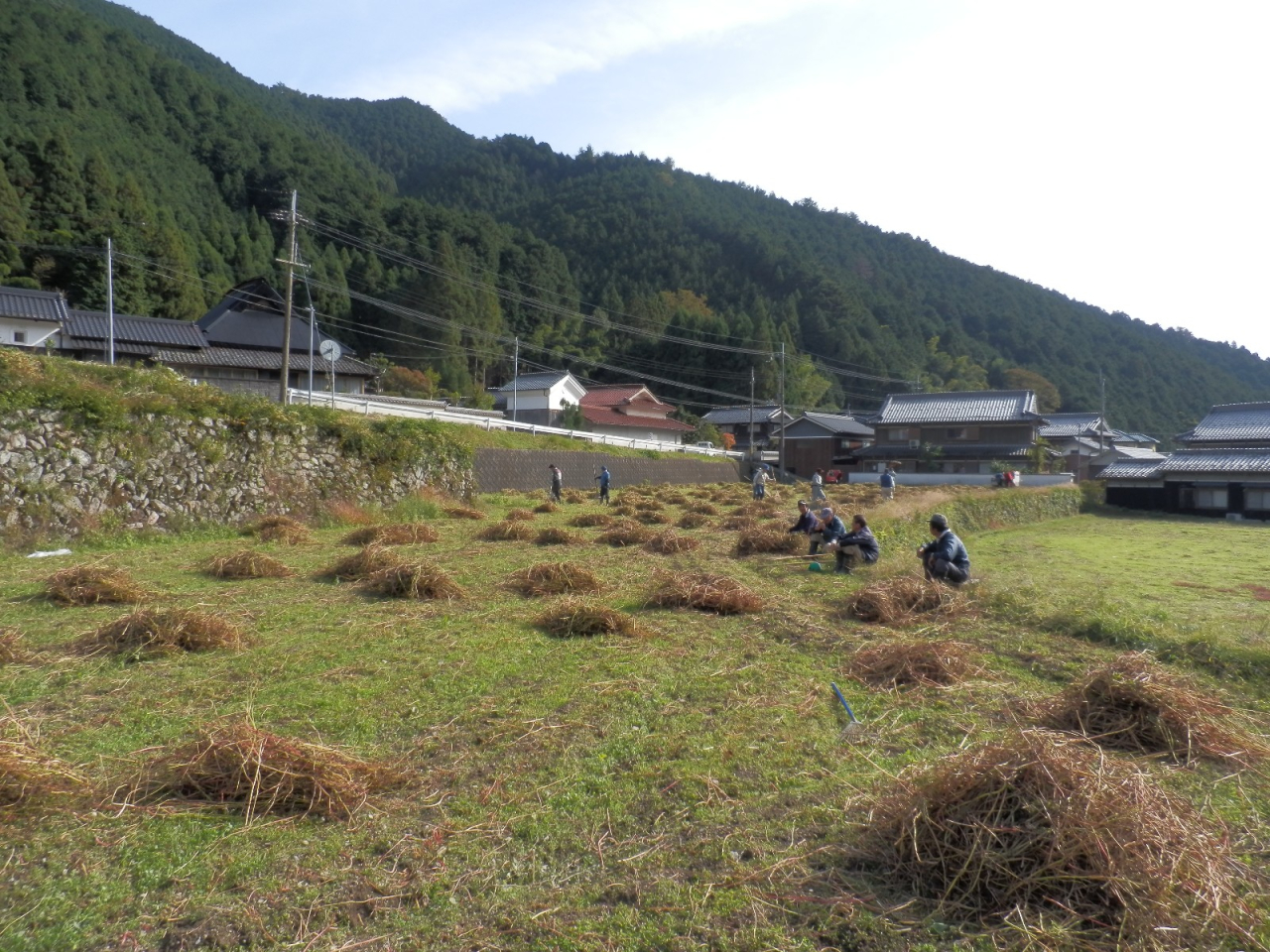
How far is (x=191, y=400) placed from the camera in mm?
14203

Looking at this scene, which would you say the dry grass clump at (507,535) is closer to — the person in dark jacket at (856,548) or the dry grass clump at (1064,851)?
the person in dark jacket at (856,548)

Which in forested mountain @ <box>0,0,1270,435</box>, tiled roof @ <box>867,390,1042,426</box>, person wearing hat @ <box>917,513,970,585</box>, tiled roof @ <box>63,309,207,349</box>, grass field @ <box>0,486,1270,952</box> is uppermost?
forested mountain @ <box>0,0,1270,435</box>

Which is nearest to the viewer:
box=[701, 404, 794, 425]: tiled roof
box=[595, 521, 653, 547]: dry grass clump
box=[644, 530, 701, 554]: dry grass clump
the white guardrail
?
box=[644, 530, 701, 554]: dry grass clump

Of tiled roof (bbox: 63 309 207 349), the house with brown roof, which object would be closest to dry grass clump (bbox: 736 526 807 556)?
tiled roof (bbox: 63 309 207 349)

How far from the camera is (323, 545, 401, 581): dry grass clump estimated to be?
951cm

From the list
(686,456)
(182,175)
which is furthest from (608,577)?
(182,175)

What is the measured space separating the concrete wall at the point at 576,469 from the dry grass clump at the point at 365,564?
12782mm

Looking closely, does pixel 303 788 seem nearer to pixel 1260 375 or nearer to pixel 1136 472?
pixel 1136 472

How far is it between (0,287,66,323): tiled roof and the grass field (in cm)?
2445

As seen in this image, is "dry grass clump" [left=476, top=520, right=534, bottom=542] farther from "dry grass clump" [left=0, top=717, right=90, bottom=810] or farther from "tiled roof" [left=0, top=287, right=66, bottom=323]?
"tiled roof" [left=0, top=287, right=66, bottom=323]

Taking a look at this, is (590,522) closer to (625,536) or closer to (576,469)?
(625,536)

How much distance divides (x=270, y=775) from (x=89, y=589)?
543 centimetres

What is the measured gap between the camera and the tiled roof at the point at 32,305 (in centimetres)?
2759

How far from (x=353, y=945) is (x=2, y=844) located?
73.3 inches
